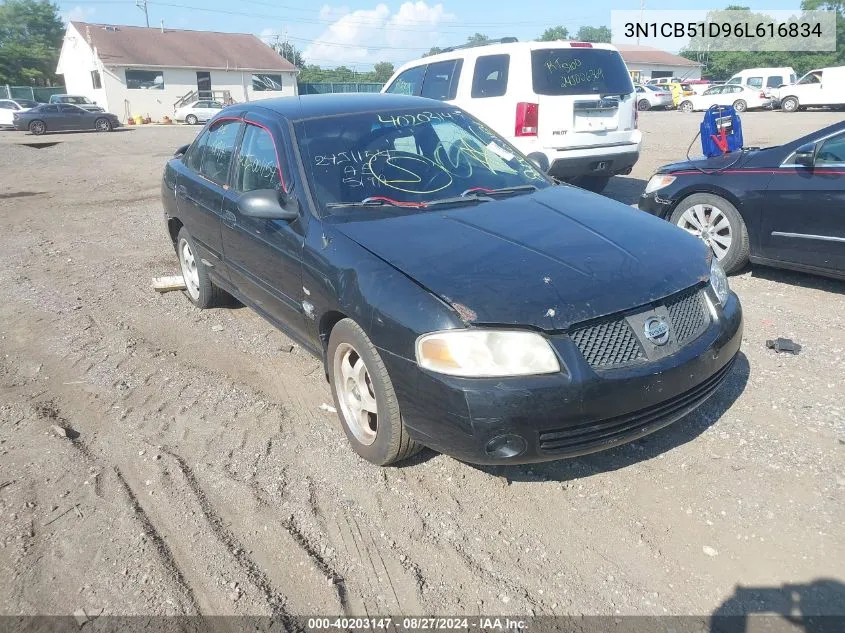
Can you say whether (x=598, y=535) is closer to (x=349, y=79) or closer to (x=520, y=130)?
(x=520, y=130)

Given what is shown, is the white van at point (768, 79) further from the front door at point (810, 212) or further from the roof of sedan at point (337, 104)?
the roof of sedan at point (337, 104)

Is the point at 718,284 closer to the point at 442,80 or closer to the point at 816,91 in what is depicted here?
the point at 442,80

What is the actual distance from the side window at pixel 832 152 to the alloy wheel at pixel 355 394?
4118 millimetres

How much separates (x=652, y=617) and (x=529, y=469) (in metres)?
0.95

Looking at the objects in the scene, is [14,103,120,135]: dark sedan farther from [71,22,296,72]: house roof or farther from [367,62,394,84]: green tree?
[367,62,394,84]: green tree

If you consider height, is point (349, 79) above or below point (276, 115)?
above

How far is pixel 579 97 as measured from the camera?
7809mm

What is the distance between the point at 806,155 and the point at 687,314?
302 cm

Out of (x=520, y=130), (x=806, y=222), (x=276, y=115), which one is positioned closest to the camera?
(x=276, y=115)

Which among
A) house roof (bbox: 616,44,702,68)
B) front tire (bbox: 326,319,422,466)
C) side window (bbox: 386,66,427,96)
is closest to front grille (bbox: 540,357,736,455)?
front tire (bbox: 326,319,422,466)

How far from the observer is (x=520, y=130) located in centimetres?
782

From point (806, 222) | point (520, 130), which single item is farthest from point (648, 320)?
point (520, 130)

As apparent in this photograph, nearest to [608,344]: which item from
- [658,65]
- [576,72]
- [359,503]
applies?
[359,503]

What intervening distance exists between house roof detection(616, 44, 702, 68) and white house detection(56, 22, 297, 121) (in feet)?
129
